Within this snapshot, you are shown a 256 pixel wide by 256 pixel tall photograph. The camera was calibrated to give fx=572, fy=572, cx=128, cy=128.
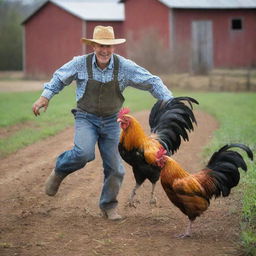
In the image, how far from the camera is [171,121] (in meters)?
7.83

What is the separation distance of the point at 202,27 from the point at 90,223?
2935 cm

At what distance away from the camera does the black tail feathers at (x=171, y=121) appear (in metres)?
7.70

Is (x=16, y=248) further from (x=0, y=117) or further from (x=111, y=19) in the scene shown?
(x=111, y=19)

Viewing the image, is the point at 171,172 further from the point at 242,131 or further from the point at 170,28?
the point at 170,28

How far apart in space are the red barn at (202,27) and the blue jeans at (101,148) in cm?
2588

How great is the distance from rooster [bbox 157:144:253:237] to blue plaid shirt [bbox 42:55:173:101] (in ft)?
3.38

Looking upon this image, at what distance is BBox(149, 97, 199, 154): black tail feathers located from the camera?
25.3 ft

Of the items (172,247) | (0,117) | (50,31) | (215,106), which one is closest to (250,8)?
(50,31)

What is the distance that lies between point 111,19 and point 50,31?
173 inches

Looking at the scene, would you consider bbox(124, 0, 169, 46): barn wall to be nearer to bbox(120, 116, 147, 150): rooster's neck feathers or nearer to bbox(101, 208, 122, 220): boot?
bbox(120, 116, 147, 150): rooster's neck feathers

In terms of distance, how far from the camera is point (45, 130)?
49.2ft

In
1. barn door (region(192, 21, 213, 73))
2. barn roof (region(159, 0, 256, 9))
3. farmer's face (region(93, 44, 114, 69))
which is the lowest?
farmer's face (region(93, 44, 114, 69))

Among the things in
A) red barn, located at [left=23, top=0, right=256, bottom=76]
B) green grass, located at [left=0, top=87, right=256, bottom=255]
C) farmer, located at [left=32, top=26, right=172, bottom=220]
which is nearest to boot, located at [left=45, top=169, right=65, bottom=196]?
farmer, located at [left=32, top=26, right=172, bottom=220]

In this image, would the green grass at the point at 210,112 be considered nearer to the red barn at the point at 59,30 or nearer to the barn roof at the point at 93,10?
the red barn at the point at 59,30
